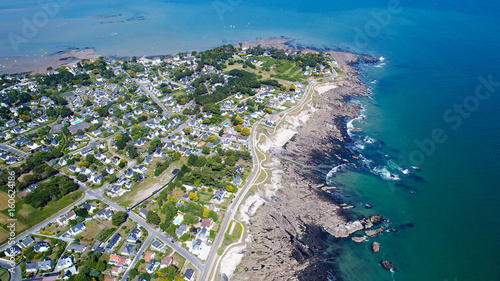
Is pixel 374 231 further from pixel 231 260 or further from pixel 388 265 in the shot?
pixel 231 260

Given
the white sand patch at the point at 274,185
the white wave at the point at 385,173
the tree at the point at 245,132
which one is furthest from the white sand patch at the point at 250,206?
the white wave at the point at 385,173

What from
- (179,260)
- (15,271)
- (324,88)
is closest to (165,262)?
(179,260)

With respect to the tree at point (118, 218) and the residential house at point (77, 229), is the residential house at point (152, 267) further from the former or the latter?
the residential house at point (77, 229)

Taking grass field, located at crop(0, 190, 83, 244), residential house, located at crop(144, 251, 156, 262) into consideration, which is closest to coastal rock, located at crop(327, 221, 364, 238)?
residential house, located at crop(144, 251, 156, 262)

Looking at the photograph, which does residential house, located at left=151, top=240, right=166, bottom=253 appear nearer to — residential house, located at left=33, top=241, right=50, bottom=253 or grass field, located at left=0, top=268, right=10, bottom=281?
residential house, located at left=33, top=241, right=50, bottom=253

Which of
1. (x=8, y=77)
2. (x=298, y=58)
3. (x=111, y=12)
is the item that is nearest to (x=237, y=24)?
(x=298, y=58)

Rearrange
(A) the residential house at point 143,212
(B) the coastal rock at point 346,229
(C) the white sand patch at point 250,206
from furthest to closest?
(C) the white sand patch at point 250,206 → (A) the residential house at point 143,212 → (B) the coastal rock at point 346,229
